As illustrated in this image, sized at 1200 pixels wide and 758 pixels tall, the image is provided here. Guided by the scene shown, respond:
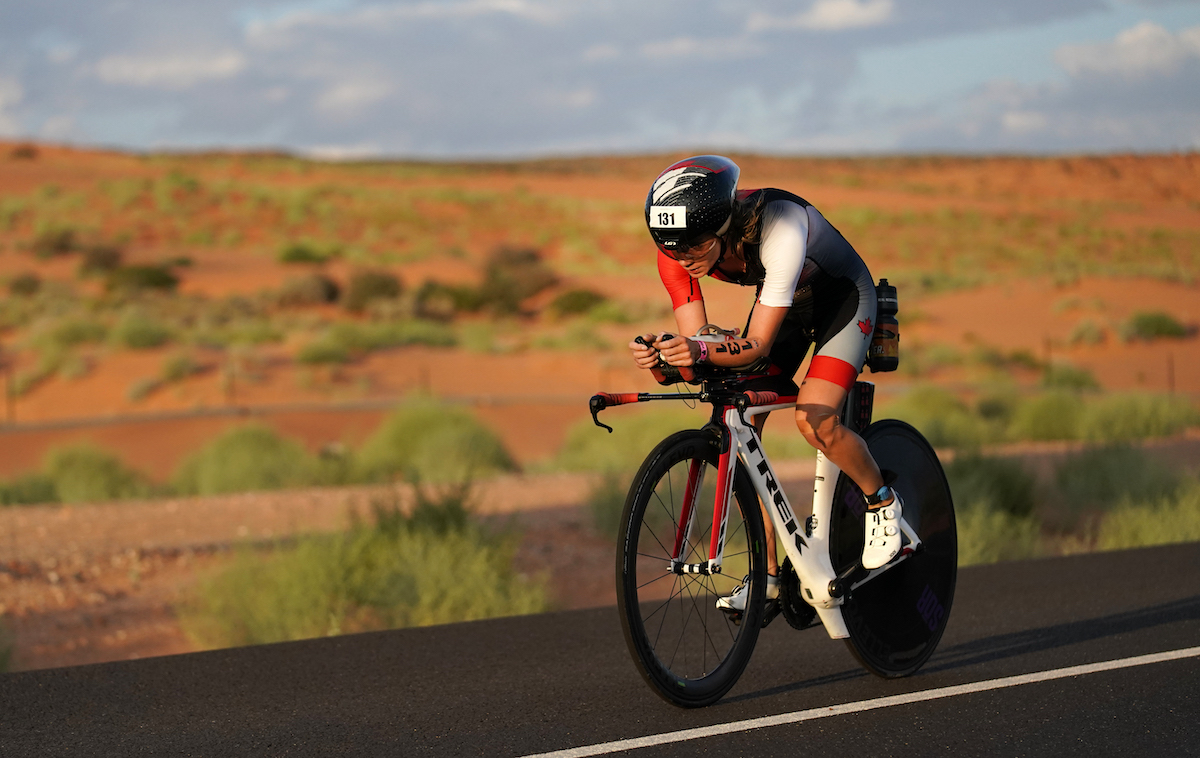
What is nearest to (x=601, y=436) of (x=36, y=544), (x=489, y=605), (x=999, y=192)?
(x=36, y=544)

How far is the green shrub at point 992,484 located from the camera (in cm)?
1195

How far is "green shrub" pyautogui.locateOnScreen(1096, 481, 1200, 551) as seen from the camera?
34.0ft

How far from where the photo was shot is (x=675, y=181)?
15.4 feet

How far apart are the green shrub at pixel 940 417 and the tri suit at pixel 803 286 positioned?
13.7 meters

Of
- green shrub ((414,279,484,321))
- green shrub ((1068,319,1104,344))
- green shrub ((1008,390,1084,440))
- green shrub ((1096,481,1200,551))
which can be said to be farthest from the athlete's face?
green shrub ((414,279,484,321))

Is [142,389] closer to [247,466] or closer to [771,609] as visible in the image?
[247,466]

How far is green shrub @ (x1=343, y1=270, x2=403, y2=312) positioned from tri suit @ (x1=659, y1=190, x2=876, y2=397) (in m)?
45.5

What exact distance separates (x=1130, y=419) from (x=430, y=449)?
11811 mm

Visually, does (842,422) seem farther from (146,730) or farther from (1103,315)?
(1103,315)

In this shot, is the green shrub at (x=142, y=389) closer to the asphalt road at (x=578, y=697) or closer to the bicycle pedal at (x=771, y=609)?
the asphalt road at (x=578, y=697)

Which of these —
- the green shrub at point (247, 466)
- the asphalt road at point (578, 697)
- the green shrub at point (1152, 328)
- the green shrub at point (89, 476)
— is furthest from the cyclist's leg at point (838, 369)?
the green shrub at point (1152, 328)

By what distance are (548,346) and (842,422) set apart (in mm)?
33594

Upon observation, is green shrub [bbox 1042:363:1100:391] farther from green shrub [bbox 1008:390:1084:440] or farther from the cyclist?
the cyclist

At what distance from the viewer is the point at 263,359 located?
33.1 meters
